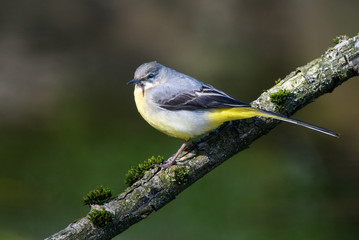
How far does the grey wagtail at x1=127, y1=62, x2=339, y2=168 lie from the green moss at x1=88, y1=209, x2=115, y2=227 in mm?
776

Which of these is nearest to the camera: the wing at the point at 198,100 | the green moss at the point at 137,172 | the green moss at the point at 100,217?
the green moss at the point at 100,217

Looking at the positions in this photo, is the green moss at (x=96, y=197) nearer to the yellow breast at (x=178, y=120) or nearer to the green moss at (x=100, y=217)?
the green moss at (x=100, y=217)

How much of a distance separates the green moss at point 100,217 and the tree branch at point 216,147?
46 millimetres

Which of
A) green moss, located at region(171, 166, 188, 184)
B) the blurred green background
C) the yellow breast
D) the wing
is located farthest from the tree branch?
the blurred green background

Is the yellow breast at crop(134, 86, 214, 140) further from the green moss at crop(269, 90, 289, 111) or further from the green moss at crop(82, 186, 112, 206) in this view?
the green moss at crop(82, 186, 112, 206)

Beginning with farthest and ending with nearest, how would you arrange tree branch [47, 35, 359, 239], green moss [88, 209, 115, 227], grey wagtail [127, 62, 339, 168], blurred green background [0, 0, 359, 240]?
blurred green background [0, 0, 359, 240], grey wagtail [127, 62, 339, 168], tree branch [47, 35, 359, 239], green moss [88, 209, 115, 227]

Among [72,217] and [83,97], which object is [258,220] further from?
[83,97]

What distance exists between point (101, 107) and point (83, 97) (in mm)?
660

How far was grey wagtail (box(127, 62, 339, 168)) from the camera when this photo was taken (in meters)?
4.63

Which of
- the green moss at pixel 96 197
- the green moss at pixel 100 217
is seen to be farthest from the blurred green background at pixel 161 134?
the green moss at pixel 100 217

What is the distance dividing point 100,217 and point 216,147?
144cm

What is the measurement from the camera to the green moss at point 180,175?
4242 mm

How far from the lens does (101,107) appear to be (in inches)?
394

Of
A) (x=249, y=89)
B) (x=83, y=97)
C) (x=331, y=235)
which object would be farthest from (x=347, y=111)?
(x=83, y=97)
